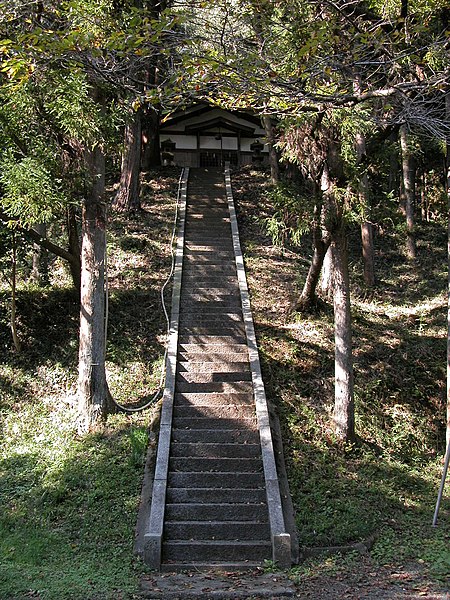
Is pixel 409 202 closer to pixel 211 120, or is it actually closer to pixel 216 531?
pixel 211 120

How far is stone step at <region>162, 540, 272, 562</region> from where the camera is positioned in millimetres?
6867

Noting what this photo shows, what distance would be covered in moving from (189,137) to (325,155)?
15.5 metres

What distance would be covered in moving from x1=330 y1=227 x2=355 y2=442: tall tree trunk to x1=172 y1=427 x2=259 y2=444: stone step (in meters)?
1.51

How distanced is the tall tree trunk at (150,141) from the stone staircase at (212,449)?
8353 mm

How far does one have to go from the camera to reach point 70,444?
353 inches

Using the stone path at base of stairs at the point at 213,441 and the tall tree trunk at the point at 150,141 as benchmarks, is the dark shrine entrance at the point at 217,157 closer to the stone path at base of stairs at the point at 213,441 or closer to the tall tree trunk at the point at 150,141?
the tall tree trunk at the point at 150,141

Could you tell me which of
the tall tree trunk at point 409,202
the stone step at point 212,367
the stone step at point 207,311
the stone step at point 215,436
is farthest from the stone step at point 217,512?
the tall tree trunk at point 409,202

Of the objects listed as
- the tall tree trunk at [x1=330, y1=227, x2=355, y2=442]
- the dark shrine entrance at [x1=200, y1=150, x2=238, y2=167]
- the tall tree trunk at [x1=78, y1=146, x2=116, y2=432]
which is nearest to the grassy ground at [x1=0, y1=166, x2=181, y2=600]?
the tall tree trunk at [x1=78, y1=146, x2=116, y2=432]

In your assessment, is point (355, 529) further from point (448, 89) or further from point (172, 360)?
point (448, 89)

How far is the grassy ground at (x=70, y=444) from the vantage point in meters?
6.27

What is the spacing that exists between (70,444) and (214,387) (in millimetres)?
2445

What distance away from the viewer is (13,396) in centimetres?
1018

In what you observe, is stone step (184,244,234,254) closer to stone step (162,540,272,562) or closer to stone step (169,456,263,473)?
stone step (169,456,263,473)

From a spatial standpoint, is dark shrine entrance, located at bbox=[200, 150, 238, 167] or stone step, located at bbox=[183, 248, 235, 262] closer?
stone step, located at bbox=[183, 248, 235, 262]
